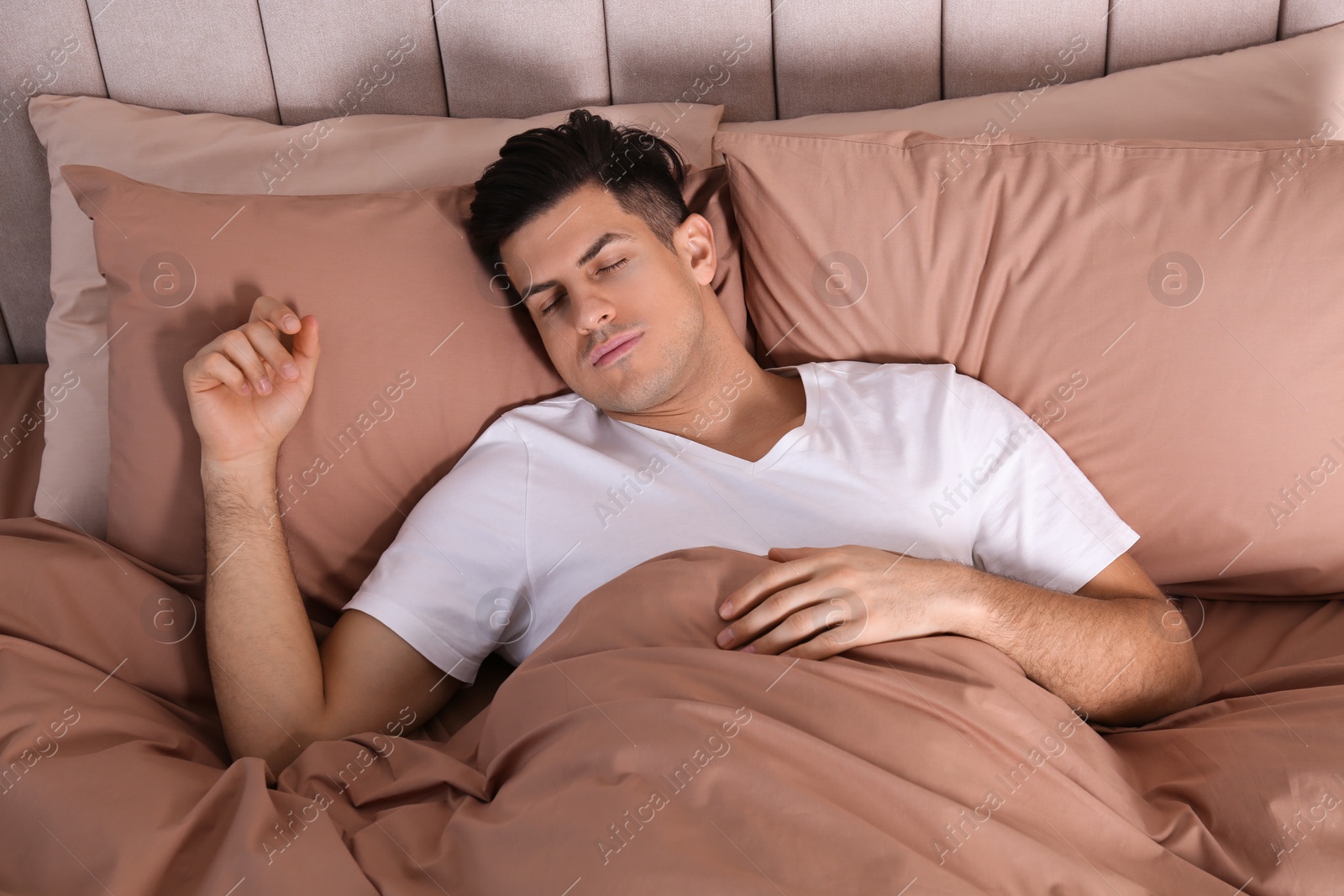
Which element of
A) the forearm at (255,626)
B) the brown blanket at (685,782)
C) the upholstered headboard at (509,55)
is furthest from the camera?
the upholstered headboard at (509,55)

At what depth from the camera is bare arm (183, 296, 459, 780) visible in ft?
3.50

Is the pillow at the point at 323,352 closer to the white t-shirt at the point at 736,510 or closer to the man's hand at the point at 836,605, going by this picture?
the white t-shirt at the point at 736,510

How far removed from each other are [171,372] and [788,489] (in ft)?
2.69

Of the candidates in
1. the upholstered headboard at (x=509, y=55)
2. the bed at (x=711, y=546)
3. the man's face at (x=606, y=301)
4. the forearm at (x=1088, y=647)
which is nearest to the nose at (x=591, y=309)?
the man's face at (x=606, y=301)

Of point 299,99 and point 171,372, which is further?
point 299,99

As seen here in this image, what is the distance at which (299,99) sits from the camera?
1.55m

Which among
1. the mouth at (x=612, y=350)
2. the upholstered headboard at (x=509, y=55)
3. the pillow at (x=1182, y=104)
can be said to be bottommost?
the mouth at (x=612, y=350)

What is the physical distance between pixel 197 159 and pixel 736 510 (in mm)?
1001

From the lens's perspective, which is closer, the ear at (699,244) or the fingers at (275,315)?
the fingers at (275,315)

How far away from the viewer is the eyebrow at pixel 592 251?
4.18ft

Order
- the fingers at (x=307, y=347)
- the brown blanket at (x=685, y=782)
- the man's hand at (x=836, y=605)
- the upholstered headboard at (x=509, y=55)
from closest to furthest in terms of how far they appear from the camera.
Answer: the brown blanket at (x=685, y=782) → the man's hand at (x=836, y=605) → the fingers at (x=307, y=347) → the upholstered headboard at (x=509, y=55)

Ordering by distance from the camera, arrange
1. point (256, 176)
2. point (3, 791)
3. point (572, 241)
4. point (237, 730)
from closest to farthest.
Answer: point (3, 791)
point (237, 730)
point (572, 241)
point (256, 176)

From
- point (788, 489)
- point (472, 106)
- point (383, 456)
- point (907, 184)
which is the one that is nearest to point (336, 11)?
point (472, 106)

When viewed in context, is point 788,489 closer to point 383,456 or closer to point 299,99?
point 383,456
